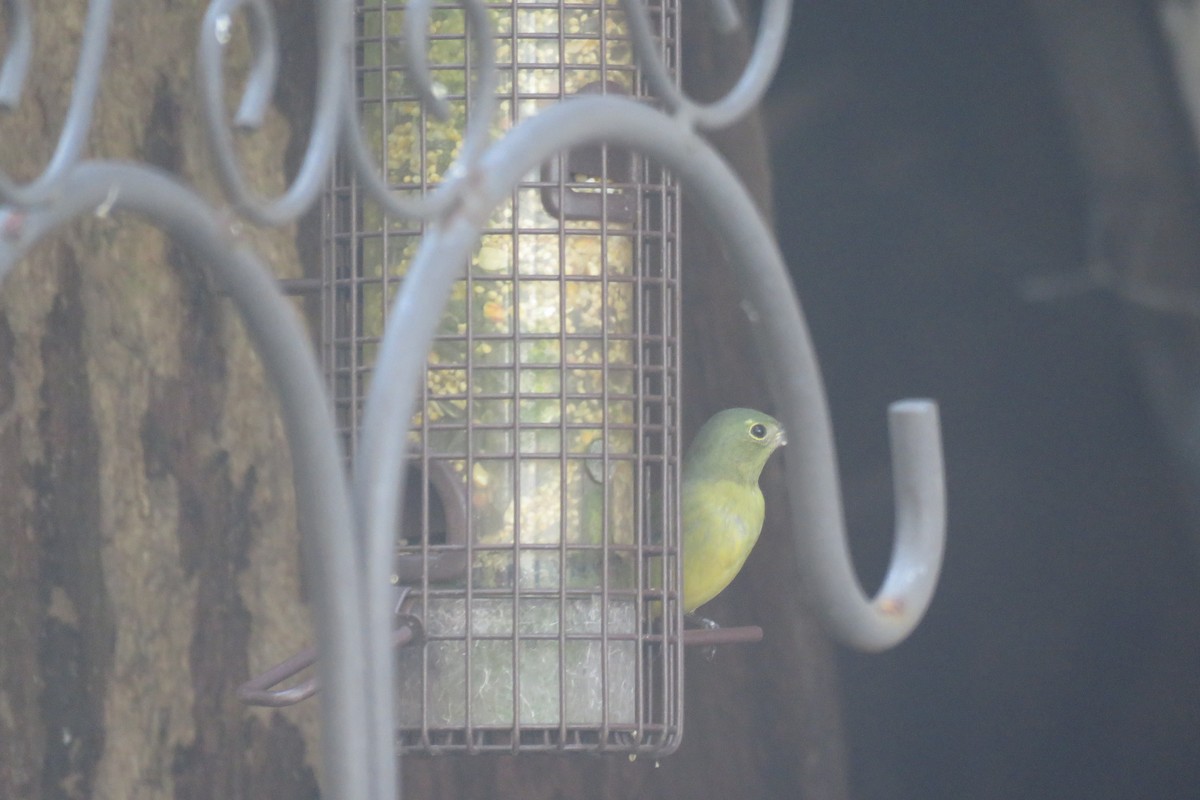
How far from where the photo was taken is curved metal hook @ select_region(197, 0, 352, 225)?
3.47 ft

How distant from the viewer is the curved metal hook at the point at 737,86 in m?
1.35

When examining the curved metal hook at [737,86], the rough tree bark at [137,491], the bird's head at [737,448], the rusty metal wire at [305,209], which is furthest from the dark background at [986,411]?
the rusty metal wire at [305,209]

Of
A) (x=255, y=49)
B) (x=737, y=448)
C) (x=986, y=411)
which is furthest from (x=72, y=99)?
(x=986, y=411)

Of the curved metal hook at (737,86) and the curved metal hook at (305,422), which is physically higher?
the curved metal hook at (737,86)

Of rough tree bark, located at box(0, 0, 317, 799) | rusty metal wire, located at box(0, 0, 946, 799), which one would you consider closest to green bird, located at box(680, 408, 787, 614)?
rough tree bark, located at box(0, 0, 317, 799)

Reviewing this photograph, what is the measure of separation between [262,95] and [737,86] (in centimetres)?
46

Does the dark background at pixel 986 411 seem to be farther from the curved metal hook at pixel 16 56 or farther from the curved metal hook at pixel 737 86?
the curved metal hook at pixel 16 56

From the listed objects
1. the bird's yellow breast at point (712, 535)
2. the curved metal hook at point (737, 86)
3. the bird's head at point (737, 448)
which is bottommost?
the bird's yellow breast at point (712, 535)

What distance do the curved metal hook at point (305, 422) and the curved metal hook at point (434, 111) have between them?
0.30 feet

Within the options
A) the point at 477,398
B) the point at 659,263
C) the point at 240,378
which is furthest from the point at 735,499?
the point at 240,378

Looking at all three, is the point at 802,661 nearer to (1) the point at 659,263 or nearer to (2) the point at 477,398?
(1) the point at 659,263

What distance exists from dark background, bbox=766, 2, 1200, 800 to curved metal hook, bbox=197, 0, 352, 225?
2.82 metres

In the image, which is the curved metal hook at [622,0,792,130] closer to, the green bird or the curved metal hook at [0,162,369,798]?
the curved metal hook at [0,162,369,798]

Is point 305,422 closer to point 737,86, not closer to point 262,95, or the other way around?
point 262,95
